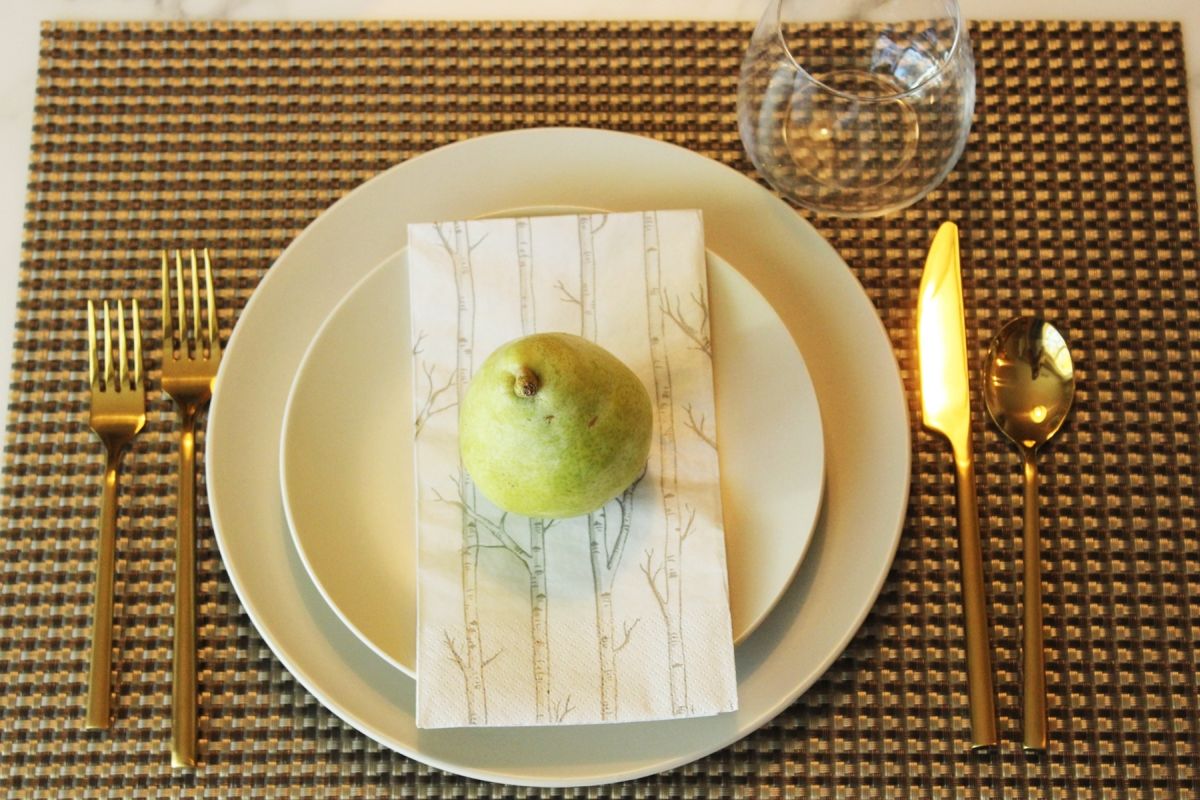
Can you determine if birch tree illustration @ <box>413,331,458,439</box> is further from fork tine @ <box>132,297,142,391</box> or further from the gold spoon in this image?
the gold spoon

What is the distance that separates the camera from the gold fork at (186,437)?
2.07 feet

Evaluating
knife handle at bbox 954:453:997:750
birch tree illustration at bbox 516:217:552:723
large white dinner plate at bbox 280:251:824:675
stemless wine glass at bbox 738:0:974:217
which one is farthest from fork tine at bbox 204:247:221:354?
knife handle at bbox 954:453:997:750

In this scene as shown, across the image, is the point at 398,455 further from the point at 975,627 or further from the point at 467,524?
the point at 975,627

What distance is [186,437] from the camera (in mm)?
665

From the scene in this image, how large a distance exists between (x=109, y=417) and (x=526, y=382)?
318mm

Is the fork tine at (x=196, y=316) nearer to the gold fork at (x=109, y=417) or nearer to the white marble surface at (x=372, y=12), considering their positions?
the gold fork at (x=109, y=417)

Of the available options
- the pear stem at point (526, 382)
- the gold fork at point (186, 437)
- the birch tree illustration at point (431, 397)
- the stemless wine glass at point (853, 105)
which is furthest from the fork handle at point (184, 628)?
the stemless wine glass at point (853, 105)

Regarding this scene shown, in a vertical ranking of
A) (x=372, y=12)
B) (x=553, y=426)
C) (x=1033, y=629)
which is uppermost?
(x=372, y=12)

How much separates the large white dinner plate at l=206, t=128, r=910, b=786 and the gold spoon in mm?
87

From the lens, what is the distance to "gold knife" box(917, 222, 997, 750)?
63cm

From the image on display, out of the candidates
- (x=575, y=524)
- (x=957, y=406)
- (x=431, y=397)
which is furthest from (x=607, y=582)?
(x=957, y=406)

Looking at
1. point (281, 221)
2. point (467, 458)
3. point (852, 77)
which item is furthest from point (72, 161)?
point (852, 77)

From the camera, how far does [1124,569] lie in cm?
66

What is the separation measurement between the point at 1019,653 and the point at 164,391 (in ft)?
1.73
